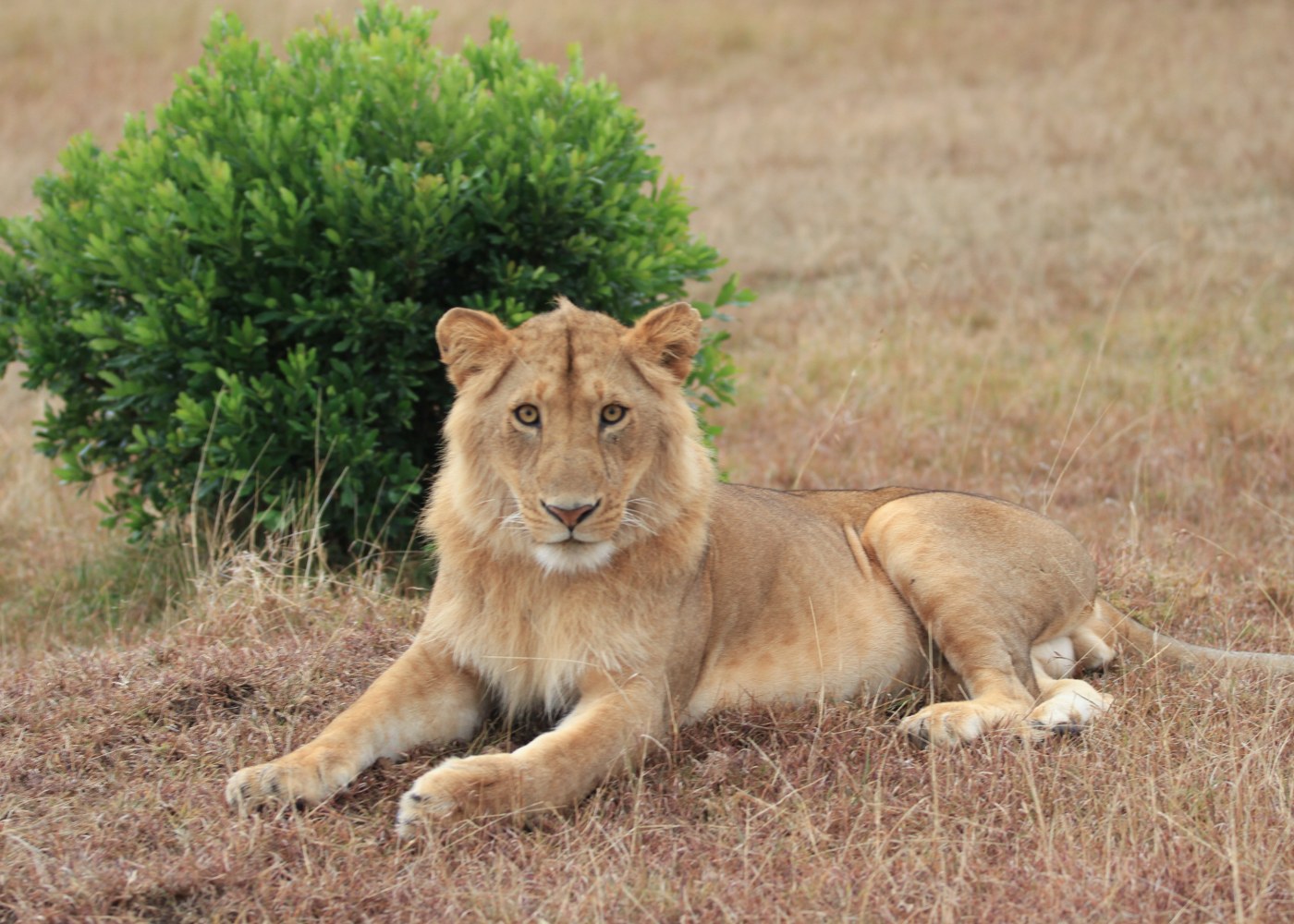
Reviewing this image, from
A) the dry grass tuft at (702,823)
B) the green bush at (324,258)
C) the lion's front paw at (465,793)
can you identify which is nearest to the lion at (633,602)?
the lion's front paw at (465,793)

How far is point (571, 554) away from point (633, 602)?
0.87 feet

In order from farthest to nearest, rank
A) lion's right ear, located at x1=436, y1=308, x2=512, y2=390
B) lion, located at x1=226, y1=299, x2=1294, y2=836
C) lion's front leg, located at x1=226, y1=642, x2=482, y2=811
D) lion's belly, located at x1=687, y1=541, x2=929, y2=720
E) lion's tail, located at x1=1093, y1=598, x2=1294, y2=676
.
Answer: lion's tail, located at x1=1093, y1=598, x2=1294, y2=676, lion's belly, located at x1=687, y1=541, x2=929, y2=720, lion's right ear, located at x1=436, y1=308, x2=512, y2=390, lion, located at x1=226, y1=299, x2=1294, y2=836, lion's front leg, located at x1=226, y1=642, x2=482, y2=811

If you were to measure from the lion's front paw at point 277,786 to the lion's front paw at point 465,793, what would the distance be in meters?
0.23

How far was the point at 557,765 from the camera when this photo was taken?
3.80 m

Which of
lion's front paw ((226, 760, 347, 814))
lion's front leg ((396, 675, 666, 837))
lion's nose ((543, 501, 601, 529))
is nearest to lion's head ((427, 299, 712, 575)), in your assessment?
lion's nose ((543, 501, 601, 529))

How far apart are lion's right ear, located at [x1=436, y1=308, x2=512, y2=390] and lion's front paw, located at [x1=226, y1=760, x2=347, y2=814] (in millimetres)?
1187

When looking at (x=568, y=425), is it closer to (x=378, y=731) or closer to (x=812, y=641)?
(x=378, y=731)

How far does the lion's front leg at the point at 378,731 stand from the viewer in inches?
148

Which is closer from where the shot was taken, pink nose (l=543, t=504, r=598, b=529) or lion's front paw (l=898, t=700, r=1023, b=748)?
pink nose (l=543, t=504, r=598, b=529)

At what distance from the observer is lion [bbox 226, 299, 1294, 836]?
390 centimetres

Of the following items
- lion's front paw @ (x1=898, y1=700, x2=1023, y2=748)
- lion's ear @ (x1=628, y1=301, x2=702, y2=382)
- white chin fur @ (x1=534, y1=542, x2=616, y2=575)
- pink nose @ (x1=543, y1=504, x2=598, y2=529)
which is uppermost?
lion's ear @ (x1=628, y1=301, x2=702, y2=382)

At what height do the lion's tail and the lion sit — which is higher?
the lion

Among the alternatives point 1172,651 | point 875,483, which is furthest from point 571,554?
point 875,483

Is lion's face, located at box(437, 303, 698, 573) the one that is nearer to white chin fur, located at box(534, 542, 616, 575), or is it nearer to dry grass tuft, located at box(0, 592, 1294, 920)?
white chin fur, located at box(534, 542, 616, 575)
